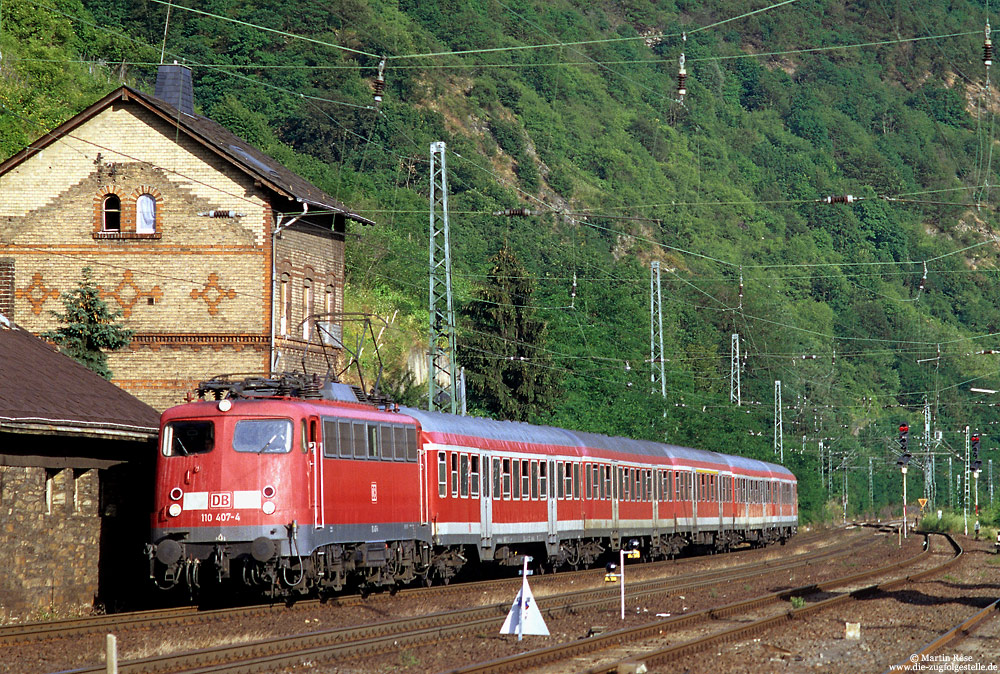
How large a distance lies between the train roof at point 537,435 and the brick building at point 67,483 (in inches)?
201

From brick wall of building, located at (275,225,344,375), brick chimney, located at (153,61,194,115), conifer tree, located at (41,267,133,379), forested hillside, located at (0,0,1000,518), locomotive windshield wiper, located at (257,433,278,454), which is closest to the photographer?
locomotive windshield wiper, located at (257,433,278,454)

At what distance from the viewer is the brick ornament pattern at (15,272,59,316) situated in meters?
40.0

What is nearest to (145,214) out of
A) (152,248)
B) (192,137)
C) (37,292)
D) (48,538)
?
(152,248)

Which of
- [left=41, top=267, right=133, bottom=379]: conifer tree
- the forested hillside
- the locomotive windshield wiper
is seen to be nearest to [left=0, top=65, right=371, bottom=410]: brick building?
the forested hillside

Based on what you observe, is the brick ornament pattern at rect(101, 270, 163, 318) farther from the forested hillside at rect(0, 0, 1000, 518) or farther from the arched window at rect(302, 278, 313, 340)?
the forested hillside at rect(0, 0, 1000, 518)

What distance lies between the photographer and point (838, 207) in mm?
178750

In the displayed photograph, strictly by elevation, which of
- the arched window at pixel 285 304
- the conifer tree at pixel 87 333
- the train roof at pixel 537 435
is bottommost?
the train roof at pixel 537 435

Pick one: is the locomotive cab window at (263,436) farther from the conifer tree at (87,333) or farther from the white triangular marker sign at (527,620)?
the conifer tree at (87,333)

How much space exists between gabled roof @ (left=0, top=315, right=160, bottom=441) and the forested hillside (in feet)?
41.4

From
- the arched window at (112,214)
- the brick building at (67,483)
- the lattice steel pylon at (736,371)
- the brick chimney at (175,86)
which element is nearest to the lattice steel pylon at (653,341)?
the lattice steel pylon at (736,371)

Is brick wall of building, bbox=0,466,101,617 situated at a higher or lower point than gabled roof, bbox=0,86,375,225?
lower

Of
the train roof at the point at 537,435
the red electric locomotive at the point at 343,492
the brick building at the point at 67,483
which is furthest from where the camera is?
the train roof at the point at 537,435

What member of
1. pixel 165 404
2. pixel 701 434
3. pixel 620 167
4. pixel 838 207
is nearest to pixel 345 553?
pixel 165 404

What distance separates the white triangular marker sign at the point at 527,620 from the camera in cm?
1867
